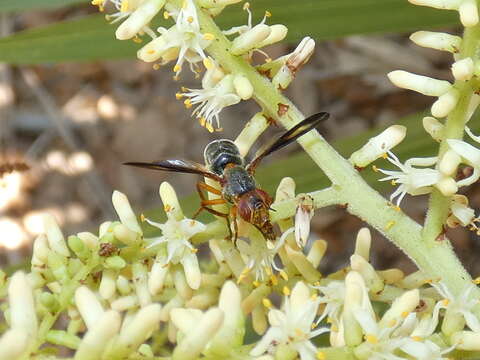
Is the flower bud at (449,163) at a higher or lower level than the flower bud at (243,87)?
lower

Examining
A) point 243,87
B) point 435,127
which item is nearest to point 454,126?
point 435,127

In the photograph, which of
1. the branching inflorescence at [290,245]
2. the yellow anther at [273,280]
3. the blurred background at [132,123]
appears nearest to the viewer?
the branching inflorescence at [290,245]

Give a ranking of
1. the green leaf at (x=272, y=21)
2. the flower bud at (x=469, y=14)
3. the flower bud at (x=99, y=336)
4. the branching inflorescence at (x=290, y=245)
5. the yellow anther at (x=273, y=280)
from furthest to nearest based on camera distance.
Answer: the green leaf at (x=272, y=21) < the yellow anther at (x=273, y=280) < the flower bud at (x=469, y=14) < the branching inflorescence at (x=290, y=245) < the flower bud at (x=99, y=336)

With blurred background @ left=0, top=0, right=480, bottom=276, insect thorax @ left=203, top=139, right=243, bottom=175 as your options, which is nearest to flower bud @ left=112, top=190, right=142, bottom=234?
insect thorax @ left=203, top=139, right=243, bottom=175

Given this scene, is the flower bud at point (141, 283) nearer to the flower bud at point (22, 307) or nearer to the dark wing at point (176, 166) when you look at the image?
the dark wing at point (176, 166)

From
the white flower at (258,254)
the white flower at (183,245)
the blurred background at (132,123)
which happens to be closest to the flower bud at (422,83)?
the white flower at (258,254)

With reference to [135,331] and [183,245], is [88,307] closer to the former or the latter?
[135,331]

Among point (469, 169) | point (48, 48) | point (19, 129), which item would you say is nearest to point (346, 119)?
point (19, 129)
